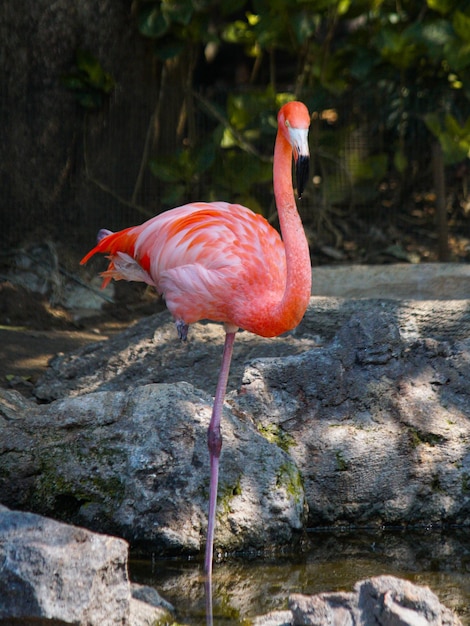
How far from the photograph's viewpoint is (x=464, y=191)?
24.9 ft

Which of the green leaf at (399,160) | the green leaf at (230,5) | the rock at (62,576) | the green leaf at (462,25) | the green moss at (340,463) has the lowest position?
the green moss at (340,463)

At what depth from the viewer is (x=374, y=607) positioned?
7.63 ft

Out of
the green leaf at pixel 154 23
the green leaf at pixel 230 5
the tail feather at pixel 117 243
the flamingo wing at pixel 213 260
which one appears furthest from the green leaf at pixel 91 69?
the flamingo wing at pixel 213 260

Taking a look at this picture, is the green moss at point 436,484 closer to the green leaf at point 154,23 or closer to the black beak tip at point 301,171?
the black beak tip at point 301,171

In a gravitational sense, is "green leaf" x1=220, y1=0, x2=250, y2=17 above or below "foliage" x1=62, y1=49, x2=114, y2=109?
above

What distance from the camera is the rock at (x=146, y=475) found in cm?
307

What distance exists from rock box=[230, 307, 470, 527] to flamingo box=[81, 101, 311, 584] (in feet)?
1.21

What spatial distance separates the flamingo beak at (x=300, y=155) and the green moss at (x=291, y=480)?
98 centimetres

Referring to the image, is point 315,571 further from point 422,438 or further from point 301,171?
point 301,171

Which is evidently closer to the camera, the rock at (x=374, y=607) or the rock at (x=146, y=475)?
the rock at (x=374, y=607)

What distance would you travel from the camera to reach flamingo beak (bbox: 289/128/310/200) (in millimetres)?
2873

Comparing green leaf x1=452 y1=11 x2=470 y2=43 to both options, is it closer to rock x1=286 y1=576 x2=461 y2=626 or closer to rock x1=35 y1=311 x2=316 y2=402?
rock x1=35 y1=311 x2=316 y2=402

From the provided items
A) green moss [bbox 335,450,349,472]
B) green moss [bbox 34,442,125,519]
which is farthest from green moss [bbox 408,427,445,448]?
green moss [bbox 34,442,125,519]

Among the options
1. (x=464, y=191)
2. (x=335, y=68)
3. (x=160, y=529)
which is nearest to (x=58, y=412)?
(x=160, y=529)
